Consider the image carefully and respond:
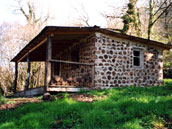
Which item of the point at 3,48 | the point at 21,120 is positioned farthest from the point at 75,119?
the point at 3,48

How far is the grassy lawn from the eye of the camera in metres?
5.52

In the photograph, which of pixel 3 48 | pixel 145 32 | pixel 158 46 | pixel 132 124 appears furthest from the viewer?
pixel 145 32

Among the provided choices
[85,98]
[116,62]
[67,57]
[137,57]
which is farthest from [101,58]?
[67,57]

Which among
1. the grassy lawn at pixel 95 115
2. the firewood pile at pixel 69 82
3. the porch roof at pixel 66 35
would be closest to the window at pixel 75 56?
the porch roof at pixel 66 35

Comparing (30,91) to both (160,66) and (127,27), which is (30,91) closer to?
(160,66)

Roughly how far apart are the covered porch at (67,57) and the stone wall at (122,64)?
498mm

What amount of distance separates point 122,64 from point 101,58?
5.31 ft

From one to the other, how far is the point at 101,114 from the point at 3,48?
47.2ft

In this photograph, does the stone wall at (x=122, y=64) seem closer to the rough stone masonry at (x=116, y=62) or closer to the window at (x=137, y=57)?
the rough stone masonry at (x=116, y=62)

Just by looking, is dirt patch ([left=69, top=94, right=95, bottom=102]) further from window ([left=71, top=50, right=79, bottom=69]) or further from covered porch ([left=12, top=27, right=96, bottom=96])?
window ([left=71, top=50, right=79, bottom=69])

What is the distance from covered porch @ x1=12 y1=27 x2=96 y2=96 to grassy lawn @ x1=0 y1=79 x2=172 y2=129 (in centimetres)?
274

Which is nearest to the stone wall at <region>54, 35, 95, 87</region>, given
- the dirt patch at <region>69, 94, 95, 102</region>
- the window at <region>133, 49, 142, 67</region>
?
the dirt patch at <region>69, 94, 95, 102</region>

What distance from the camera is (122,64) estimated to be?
11867 millimetres

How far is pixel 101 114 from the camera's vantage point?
593cm
